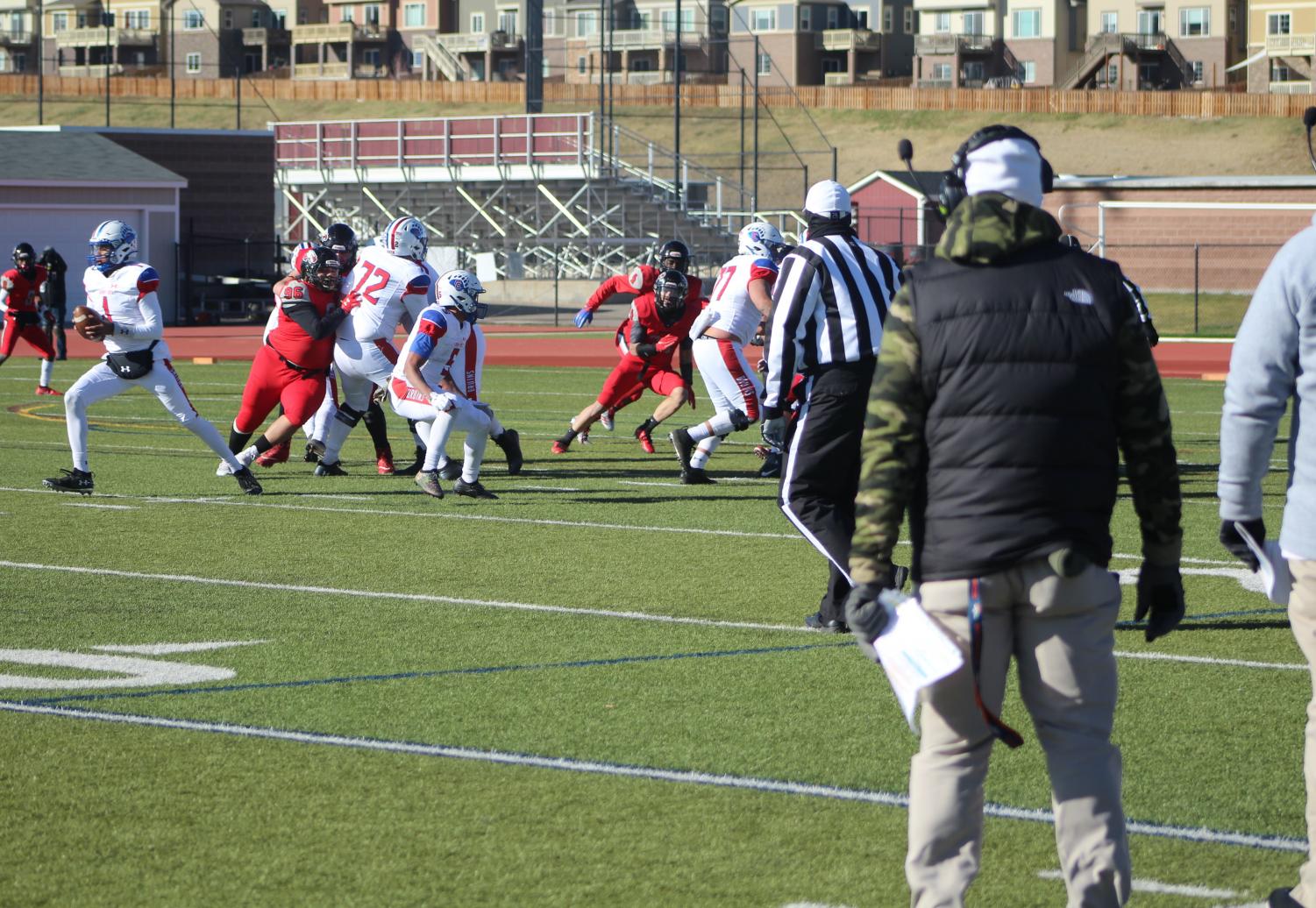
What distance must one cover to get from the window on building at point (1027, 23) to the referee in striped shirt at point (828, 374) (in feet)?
315

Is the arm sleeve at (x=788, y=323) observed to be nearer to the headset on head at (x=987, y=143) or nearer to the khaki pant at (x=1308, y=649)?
the headset on head at (x=987, y=143)

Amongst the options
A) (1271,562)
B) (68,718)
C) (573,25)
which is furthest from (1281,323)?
(573,25)

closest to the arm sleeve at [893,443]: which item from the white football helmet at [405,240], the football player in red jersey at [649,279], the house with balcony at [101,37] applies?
the white football helmet at [405,240]

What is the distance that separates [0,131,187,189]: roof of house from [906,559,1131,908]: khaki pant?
1630 inches

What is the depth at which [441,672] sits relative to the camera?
8086 mm

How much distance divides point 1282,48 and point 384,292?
83.4m

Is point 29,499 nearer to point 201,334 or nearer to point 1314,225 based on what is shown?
point 1314,225

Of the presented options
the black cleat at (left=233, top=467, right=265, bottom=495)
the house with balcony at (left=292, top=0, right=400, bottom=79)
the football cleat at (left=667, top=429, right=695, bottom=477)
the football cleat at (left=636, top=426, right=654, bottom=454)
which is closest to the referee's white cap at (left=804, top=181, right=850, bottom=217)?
the football cleat at (left=667, top=429, right=695, bottom=477)

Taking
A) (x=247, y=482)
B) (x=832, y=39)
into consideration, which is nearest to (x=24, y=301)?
(x=247, y=482)

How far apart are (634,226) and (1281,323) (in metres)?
47.9

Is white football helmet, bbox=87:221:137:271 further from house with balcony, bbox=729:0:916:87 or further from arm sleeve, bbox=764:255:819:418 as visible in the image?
house with balcony, bbox=729:0:916:87

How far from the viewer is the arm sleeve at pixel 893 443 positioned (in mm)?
4609

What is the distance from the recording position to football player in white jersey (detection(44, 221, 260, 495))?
13.6 metres

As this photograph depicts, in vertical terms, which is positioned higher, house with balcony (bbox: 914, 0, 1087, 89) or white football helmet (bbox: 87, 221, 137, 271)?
house with balcony (bbox: 914, 0, 1087, 89)
